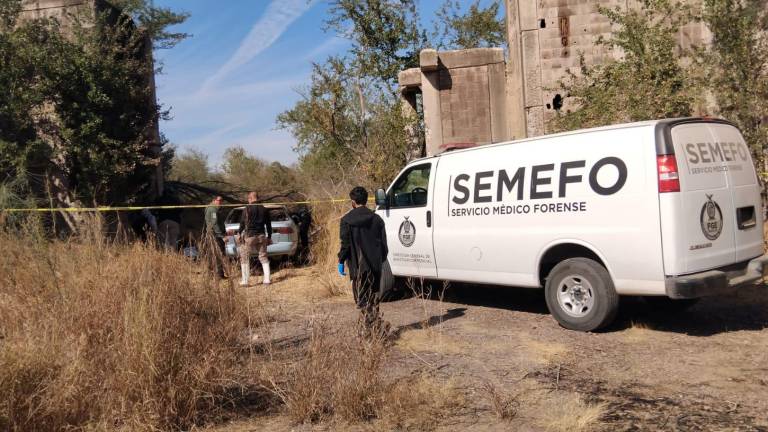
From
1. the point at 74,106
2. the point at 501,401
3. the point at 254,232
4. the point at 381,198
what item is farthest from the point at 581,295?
the point at 74,106

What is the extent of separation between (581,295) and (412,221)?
261 cm

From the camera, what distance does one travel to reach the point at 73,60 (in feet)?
42.8

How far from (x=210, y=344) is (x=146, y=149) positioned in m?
11.9

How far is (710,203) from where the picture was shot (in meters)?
5.80

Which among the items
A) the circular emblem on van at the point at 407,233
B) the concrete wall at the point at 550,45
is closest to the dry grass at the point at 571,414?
the circular emblem on van at the point at 407,233

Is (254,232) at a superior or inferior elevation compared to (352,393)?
superior

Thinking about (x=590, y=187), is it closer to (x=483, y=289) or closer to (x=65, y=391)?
(x=483, y=289)

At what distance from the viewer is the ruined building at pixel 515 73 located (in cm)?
1392

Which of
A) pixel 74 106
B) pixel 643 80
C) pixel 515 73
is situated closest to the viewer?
pixel 643 80

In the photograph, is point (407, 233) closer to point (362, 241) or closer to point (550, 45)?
point (362, 241)

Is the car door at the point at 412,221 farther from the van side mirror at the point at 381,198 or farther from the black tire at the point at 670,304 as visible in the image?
the black tire at the point at 670,304

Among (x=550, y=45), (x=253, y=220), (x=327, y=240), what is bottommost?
(x=327, y=240)

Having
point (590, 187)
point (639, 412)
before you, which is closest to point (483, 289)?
point (590, 187)

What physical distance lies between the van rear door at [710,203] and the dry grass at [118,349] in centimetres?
415
